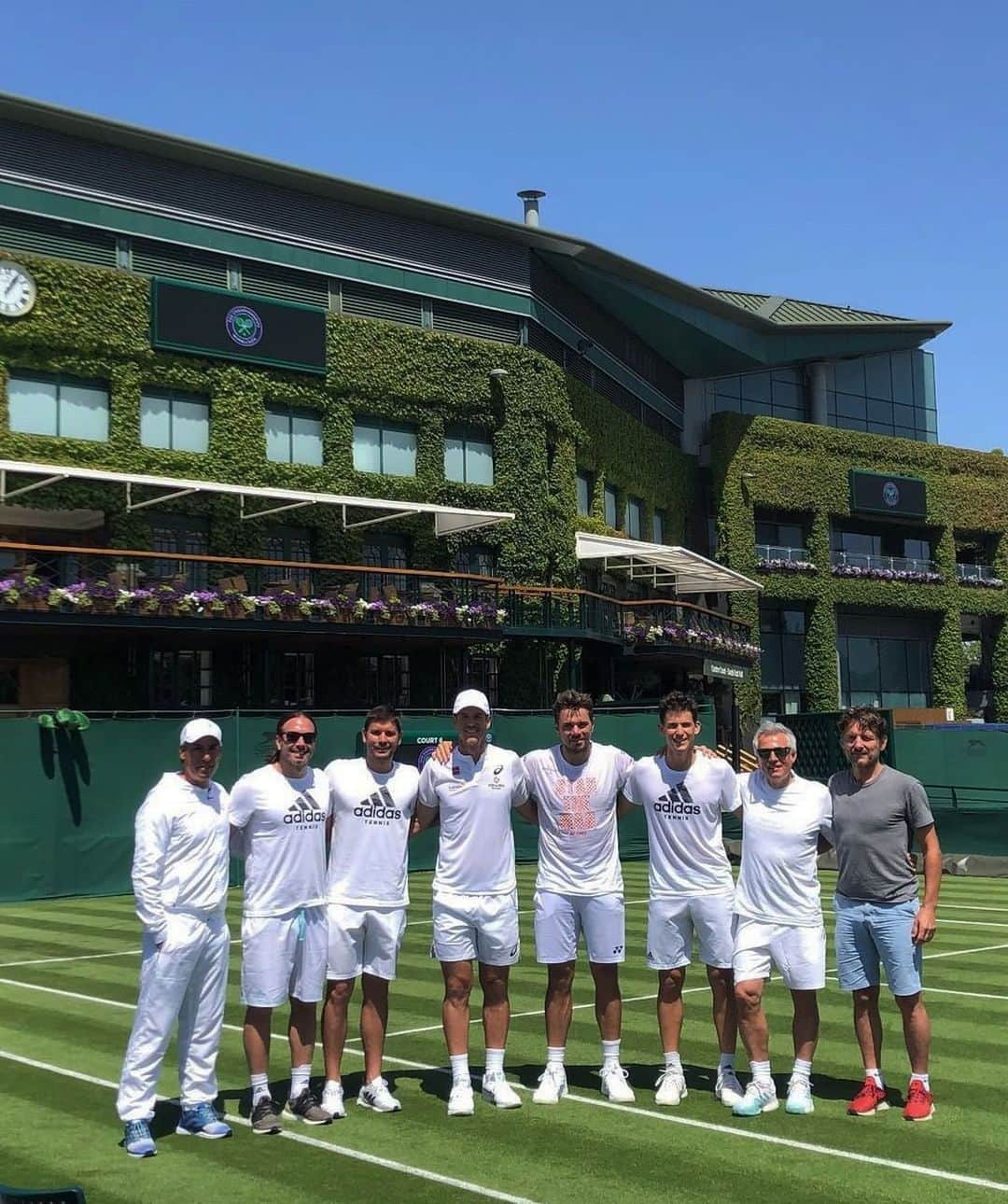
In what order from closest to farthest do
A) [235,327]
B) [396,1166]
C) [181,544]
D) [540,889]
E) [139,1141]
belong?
1. [396,1166]
2. [139,1141]
3. [540,889]
4. [181,544]
5. [235,327]

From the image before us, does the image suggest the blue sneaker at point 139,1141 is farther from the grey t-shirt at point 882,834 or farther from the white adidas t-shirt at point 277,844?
the grey t-shirt at point 882,834

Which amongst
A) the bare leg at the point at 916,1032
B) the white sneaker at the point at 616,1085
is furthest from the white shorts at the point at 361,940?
the bare leg at the point at 916,1032

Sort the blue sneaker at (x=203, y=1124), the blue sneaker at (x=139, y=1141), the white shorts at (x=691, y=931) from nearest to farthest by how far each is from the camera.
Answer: the blue sneaker at (x=139, y=1141) → the blue sneaker at (x=203, y=1124) → the white shorts at (x=691, y=931)

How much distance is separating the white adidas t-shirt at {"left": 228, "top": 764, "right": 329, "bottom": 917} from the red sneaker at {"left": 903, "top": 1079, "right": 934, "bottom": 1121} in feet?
11.2

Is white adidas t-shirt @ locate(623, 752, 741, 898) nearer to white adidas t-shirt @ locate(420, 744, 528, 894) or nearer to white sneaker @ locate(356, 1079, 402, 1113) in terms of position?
white adidas t-shirt @ locate(420, 744, 528, 894)

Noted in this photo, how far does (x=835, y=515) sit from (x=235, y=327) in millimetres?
30187

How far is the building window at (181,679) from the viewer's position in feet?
111

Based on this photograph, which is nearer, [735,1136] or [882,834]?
[735,1136]

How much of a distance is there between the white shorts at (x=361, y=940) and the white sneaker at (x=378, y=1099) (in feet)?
1.93

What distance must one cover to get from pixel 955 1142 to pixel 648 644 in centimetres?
3398

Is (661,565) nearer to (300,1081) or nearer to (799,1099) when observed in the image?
(799,1099)

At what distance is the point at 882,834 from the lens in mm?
8148

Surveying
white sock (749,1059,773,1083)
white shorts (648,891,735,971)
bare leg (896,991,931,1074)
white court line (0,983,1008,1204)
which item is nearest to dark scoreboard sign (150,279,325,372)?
white shorts (648,891,735,971)

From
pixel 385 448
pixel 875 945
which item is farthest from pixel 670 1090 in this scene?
pixel 385 448
